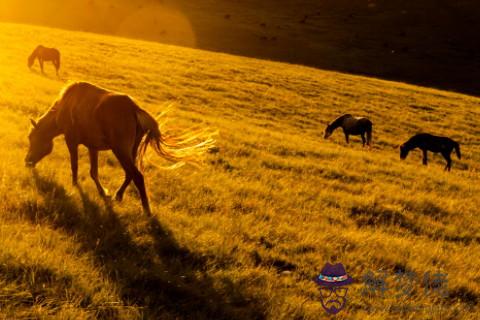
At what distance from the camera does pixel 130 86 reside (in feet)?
83.7

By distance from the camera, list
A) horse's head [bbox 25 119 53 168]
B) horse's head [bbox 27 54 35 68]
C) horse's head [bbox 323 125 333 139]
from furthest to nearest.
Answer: horse's head [bbox 27 54 35 68] → horse's head [bbox 323 125 333 139] → horse's head [bbox 25 119 53 168]

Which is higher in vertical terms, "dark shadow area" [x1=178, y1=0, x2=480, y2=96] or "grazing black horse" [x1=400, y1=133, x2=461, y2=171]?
"dark shadow area" [x1=178, y1=0, x2=480, y2=96]

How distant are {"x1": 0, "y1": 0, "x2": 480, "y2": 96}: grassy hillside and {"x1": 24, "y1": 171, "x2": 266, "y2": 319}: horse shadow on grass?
169 feet

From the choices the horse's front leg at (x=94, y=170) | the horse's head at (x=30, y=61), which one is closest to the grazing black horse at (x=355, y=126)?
the horse's front leg at (x=94, y=170)

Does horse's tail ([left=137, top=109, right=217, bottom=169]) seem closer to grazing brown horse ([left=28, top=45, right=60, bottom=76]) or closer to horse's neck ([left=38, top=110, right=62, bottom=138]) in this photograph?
horse's neck ([left=38, top=110, right=62, bottom=138])

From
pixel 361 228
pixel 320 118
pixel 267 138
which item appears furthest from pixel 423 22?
pixel 361 228

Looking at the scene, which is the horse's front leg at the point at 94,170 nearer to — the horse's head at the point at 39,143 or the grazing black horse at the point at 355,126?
the horse's head at the point at 39,143

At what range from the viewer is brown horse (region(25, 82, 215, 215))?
20.1 ft

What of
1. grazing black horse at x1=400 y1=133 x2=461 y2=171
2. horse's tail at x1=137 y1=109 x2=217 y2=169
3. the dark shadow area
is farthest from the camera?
the dark shadow area

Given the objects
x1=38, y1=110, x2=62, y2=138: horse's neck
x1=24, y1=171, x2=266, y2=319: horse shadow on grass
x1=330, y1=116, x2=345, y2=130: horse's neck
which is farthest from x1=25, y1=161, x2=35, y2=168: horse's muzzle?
x1=330, y1=116, x2=345, y2=130: horse's neck

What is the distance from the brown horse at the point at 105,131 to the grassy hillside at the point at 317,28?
4922 cm

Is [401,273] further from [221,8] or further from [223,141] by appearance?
[221,8]

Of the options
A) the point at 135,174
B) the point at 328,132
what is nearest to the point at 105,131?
the point at 135,174

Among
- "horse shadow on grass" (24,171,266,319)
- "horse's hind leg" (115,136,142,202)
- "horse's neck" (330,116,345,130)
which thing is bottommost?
"horse shadow on grass" (24,171,266,319)
